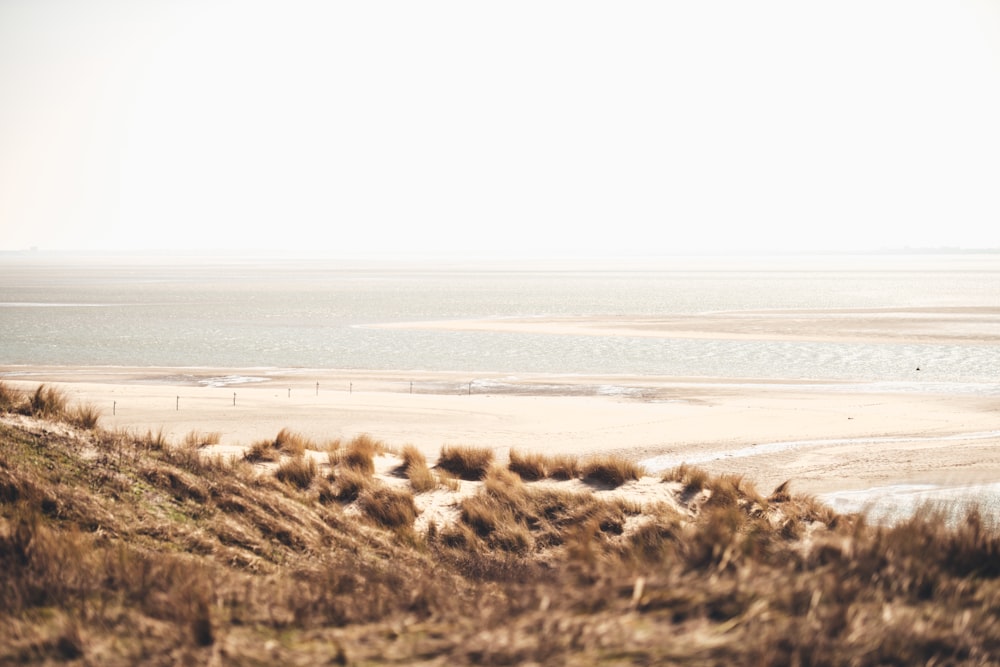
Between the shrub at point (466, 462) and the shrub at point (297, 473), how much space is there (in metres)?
2.67

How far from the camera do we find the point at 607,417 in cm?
2523

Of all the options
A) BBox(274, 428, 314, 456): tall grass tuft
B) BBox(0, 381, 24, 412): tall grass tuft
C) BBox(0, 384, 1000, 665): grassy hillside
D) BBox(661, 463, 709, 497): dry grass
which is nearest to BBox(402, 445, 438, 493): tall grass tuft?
BBox(274, 428, 314, 456): tall grass tuft

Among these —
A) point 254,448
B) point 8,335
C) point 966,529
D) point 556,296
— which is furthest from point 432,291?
point 966,529

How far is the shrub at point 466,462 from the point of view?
14.2 metres

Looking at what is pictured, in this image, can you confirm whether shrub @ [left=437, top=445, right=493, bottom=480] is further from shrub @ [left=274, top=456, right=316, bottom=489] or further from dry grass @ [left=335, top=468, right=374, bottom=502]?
shrub @ [left=274, top=456, right=316, bottom=489]

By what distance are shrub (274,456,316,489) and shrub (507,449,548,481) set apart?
3253mm

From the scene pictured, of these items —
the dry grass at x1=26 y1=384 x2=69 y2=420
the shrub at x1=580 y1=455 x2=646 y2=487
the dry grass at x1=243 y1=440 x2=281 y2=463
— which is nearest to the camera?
the dry grass at x1=26 y1=384 x2=69 y2=420

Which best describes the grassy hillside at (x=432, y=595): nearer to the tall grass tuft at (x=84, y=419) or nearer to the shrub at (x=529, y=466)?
the tall grass tuft at (x=84, y=419)

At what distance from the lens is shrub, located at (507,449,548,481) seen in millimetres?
13844

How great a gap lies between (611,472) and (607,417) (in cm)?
1186

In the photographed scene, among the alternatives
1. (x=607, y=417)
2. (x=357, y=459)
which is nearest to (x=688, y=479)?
(x=357, y=459)

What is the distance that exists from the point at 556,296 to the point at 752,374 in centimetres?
6121

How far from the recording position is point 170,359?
39656 mm

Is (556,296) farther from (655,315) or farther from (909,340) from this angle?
(909,340)
